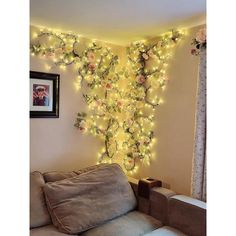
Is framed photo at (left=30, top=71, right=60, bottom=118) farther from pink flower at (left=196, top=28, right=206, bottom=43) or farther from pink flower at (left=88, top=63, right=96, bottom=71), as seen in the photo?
pink flower at (left=196, top=28, right=206, bottom=43)

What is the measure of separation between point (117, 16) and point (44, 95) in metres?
1.15

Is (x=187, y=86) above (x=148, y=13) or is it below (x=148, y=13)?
below

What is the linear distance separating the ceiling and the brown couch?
1541 millimetres

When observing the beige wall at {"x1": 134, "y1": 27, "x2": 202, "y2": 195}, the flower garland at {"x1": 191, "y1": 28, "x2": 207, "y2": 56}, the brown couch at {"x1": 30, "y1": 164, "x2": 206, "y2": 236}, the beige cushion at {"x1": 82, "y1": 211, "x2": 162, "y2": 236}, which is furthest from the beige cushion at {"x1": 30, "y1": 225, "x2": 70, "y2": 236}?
the flower garland at {"x1": 191, "y1": 28, "x2": 207, "y2": 56}

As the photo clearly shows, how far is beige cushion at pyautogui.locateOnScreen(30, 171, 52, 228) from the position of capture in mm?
2385

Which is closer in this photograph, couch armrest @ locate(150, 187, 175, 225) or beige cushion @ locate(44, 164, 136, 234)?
beige cushion @ locate(44, 164, 136, 234)

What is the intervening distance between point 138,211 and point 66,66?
5.91ft

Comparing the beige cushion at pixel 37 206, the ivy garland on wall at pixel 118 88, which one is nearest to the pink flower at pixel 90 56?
the ivy garland on wall at pixel 118 88

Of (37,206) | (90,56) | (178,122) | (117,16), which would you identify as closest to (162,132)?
(178,122)

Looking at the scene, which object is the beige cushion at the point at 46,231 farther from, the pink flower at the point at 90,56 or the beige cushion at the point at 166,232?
the pink flower at the point at 90,56
